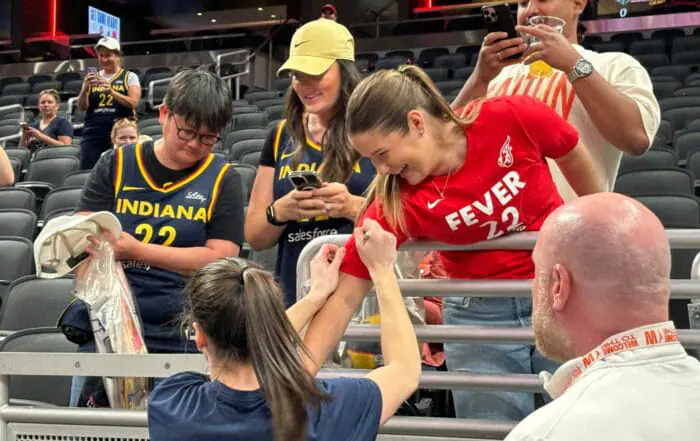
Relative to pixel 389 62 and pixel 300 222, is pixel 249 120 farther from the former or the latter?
pixel 300 222

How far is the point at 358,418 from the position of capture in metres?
1.71

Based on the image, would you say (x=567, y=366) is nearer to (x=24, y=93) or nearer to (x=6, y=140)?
(x=6, y=140)

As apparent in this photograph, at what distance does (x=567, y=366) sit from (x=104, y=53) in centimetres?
620

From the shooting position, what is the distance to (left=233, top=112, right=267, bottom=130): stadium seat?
29.3ft

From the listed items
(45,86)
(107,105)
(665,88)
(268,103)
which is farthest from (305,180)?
(45,86)

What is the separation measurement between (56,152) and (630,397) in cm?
738

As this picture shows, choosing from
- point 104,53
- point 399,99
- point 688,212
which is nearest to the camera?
point 399,99

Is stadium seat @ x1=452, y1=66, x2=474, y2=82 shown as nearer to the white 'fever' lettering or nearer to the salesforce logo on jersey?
the salesforce logo on jersey

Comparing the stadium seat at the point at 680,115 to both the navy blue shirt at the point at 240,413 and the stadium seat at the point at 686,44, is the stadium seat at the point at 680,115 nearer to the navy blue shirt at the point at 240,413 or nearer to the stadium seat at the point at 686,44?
the stadium seat at the point at 686,44

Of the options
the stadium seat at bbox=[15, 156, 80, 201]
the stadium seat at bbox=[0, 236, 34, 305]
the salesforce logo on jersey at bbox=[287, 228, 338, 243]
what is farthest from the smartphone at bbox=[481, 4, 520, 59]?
the stadium seat at bbox=[15, 156, 80, 201]

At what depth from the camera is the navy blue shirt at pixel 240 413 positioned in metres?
1.64

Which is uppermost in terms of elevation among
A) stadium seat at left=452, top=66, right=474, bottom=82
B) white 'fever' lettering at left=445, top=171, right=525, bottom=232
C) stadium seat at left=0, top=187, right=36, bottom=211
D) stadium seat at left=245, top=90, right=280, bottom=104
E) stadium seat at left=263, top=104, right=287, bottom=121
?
stadium seat at left=452, top=66, right=474, bottom=82

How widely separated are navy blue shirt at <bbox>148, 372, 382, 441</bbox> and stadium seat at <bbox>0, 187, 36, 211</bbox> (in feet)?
15.0

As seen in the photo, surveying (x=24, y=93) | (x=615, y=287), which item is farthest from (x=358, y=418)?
(x=24, y=93)
